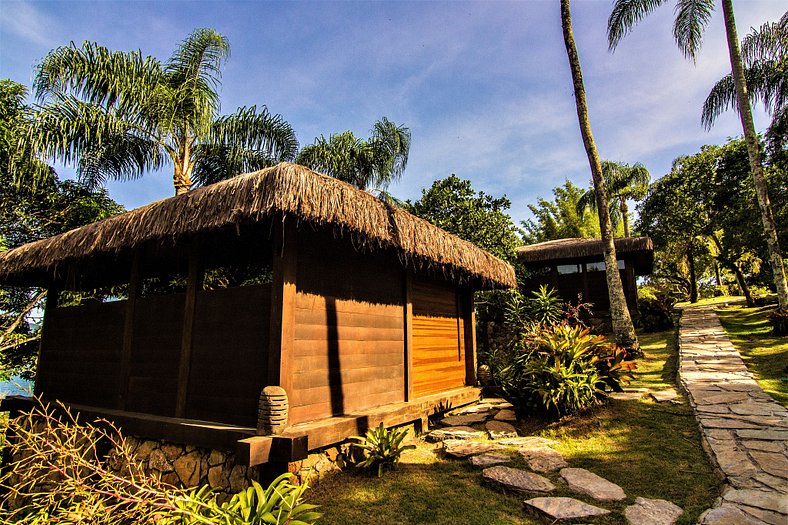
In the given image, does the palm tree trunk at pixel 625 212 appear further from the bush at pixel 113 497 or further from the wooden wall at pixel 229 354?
the bush at pixel 113 497

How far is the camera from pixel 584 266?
15.0 meters

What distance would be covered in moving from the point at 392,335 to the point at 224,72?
863 centimetres

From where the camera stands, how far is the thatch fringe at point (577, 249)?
13.6 m

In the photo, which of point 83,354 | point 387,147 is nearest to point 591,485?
point 83,354

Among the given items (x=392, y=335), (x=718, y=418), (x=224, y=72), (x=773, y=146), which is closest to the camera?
(x=718, y=418)

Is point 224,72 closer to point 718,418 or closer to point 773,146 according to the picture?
point 718,418

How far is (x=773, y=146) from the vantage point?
1300cm

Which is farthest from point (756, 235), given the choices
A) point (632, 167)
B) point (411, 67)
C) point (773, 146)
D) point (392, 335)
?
point (392, 335)

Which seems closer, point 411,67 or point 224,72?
point 411,67

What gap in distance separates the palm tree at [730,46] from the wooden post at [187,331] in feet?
35.3

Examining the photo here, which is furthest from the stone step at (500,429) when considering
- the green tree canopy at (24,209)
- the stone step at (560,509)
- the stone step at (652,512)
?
the green tree canopy at (24,209)

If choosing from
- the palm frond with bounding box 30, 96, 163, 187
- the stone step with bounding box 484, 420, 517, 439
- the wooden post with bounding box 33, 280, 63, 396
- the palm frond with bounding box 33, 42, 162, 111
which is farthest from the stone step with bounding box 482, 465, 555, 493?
the palm frond with bounding box 33, 42, 162, 111

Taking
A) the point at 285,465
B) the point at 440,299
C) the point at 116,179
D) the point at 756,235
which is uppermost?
the point at 116,179

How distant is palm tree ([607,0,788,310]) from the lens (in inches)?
370
